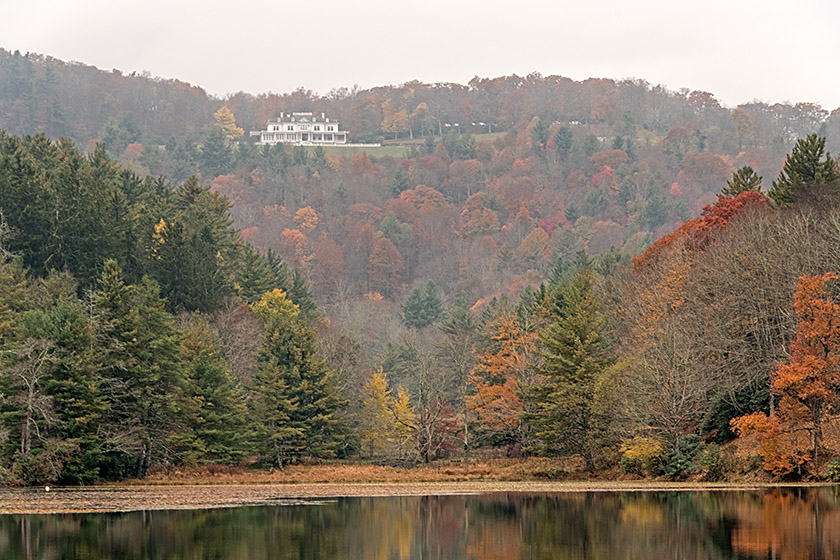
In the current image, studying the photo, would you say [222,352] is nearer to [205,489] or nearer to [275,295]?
[275,295]

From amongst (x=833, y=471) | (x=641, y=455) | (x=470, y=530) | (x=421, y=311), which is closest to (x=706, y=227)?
(x=641, y=455)

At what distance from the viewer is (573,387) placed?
67188 mm

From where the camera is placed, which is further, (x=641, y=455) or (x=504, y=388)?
(x=504, y=388)

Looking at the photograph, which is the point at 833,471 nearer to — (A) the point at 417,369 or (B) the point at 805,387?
(B) the point at 805,387

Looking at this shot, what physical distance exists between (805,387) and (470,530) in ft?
70.3

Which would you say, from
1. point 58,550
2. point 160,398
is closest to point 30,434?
point 160,398

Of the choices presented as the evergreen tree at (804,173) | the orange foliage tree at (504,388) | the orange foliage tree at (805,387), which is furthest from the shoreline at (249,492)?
the evergreen tree at (804,173)

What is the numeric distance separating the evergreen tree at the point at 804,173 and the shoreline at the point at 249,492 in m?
28.6

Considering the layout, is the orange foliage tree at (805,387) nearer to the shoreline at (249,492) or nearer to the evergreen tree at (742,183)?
the shoreline at (249,492)

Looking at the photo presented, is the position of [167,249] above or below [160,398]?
above

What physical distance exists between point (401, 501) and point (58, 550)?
20376mm

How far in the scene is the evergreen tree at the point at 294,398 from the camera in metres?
75.6

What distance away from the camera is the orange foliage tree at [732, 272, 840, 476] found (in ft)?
180

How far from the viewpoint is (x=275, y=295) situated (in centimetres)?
10419
